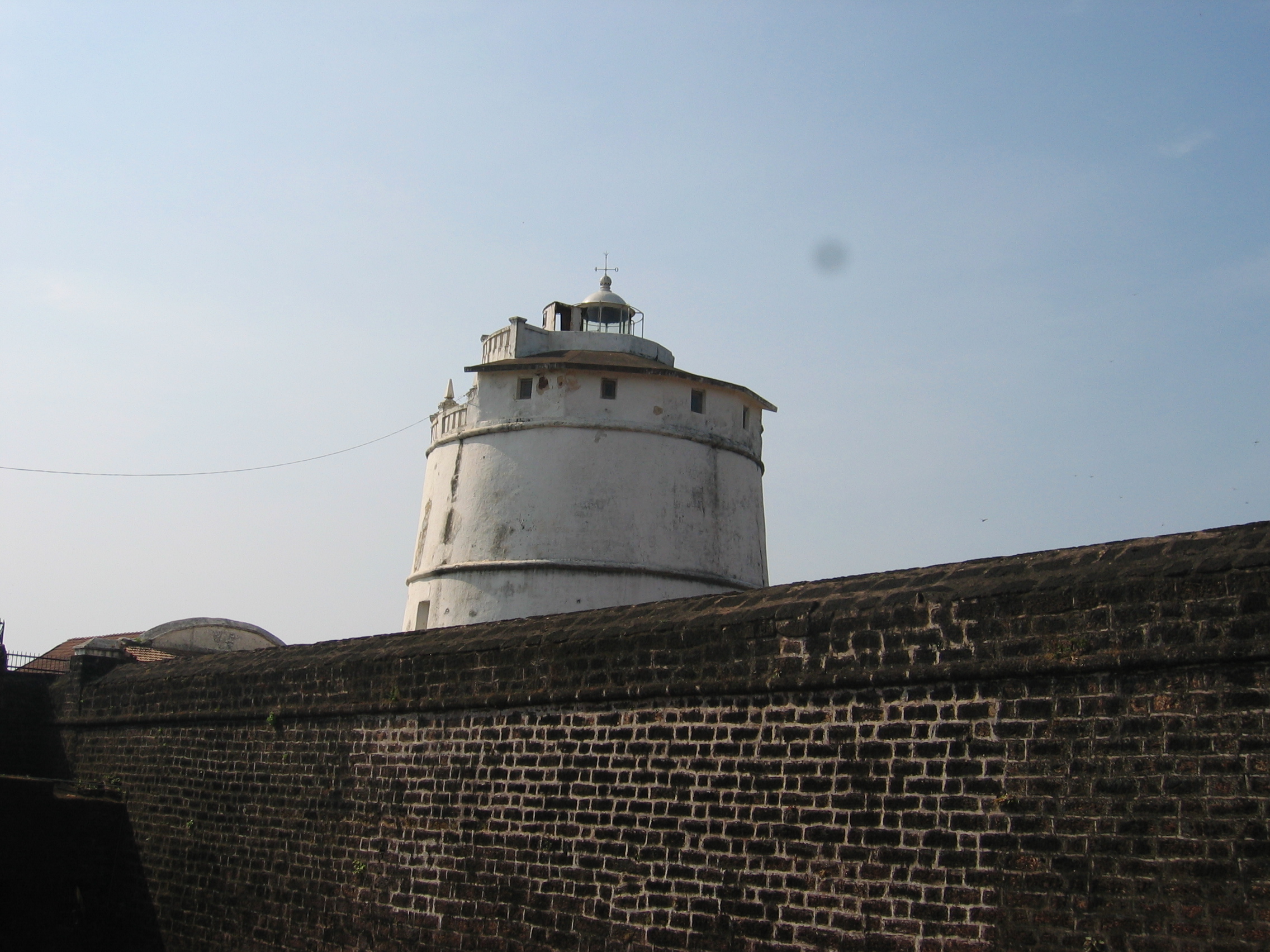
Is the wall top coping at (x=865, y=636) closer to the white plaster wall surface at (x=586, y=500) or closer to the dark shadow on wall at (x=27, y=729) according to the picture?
the dark shadow on wall at (x=27, y=729)

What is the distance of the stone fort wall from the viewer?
441 centimetres

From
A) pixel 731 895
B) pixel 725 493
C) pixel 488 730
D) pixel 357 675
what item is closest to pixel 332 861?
pixel 357 675

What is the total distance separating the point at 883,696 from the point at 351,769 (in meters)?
4.37

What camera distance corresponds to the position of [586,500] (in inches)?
637

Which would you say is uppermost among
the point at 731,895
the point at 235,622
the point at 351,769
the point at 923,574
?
the point at 235,622

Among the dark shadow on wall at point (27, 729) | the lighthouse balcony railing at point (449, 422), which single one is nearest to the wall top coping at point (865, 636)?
the dark shadow on wall at point (27, 729)

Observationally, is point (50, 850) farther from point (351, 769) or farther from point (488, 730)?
point (488, 730)

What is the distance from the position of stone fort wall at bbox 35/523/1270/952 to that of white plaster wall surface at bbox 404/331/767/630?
6.82 meters

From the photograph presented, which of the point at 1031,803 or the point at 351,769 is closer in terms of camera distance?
the point at 1031,803

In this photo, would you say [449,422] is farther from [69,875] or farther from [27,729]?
[69,875]

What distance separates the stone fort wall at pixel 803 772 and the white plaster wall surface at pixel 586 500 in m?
6.82

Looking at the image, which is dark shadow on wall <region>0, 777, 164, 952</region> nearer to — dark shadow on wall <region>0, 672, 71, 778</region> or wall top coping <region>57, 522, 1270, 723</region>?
dark shadow on wall <region>0, 672, 71, 778</region>

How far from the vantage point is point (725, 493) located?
1702 cm

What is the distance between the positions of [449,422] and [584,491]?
271 cm
